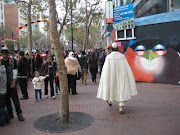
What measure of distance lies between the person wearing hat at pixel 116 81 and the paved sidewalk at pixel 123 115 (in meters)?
0.49

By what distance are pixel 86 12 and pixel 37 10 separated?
5978 millimetres

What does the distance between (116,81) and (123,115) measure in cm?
95

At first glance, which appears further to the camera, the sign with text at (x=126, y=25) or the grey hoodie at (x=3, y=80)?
the sign with text at (x=126, y=25)

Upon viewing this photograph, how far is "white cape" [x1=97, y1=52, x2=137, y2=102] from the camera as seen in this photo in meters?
5.55

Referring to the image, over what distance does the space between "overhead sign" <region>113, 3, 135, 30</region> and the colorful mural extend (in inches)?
43.2

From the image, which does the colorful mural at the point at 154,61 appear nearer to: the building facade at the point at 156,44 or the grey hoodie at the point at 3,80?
the building facade at the point at 156,44

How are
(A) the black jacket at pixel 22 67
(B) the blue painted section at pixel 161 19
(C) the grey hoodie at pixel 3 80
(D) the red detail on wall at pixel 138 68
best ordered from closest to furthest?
(C) the grey hoodie at pixel 3 80 → (A) the black jacket at pixel 22 67 → (B) the blue painted section at pixel 161 19 → (D) the red detail on wall at pixel 138 68

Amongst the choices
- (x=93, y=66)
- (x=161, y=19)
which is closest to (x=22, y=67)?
(x=93, y=66)

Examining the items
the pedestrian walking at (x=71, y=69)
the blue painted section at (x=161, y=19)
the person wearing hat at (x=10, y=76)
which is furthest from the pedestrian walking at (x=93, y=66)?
the person wearing hat at (x=10, y=76)

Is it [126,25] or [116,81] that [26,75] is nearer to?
[116,81]

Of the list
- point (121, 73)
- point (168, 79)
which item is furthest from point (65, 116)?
point (168, 79)

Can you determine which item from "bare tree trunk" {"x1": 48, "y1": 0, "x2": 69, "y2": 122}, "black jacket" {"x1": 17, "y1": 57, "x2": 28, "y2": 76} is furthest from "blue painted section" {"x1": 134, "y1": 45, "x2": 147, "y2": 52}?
"bare tree trunk" {"x1": 48, "y1": 0, "x2": 69, "y2": 122}

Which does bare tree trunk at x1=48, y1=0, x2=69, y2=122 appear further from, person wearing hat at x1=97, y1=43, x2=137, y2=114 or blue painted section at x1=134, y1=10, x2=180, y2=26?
blue painted section at x1=134, y1=10, x2=180, y2=26

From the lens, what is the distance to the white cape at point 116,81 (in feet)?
18.2
